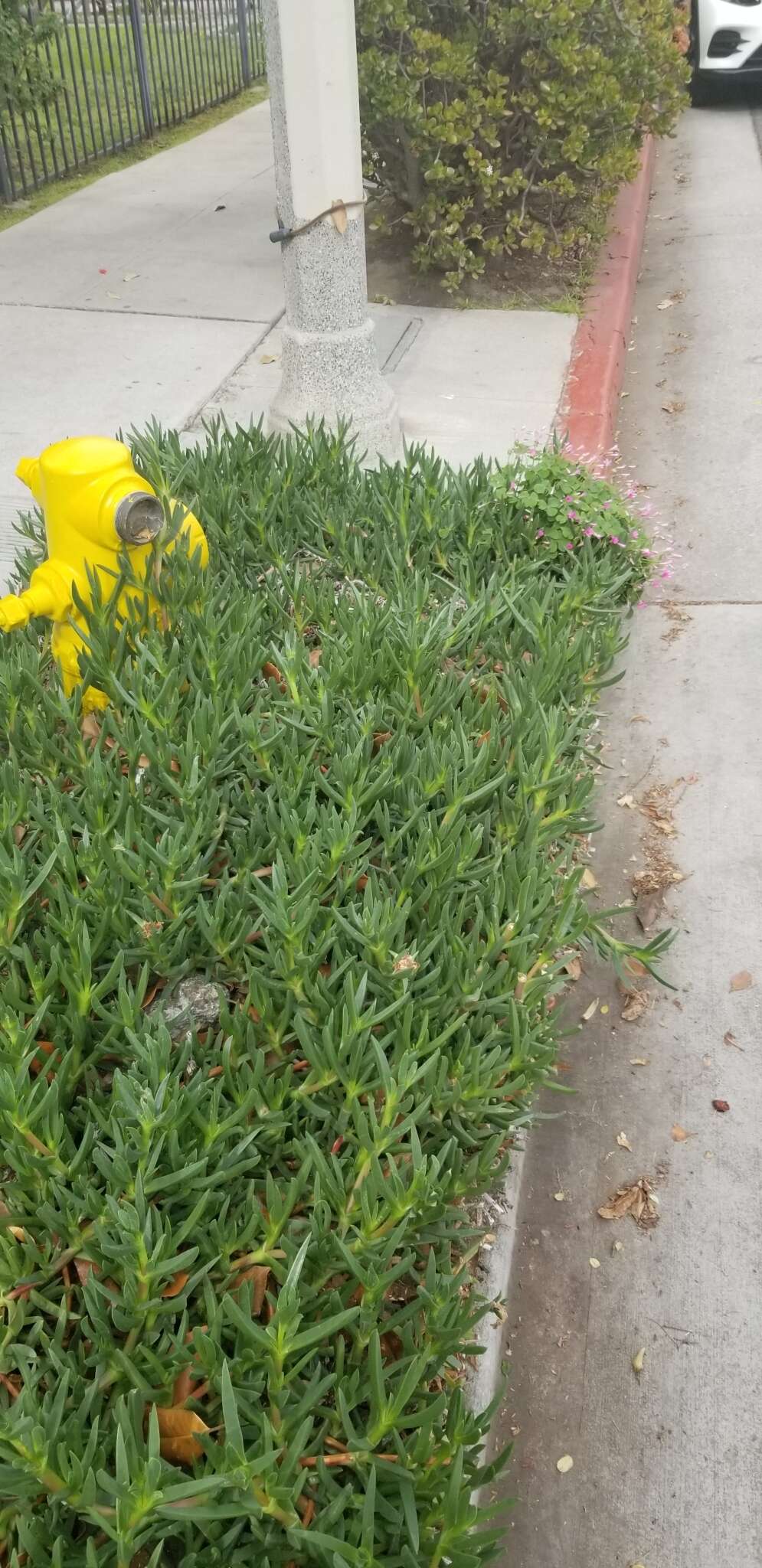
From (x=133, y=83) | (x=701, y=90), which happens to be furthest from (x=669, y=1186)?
(x=701, y=90)

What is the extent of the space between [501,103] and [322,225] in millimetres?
2276

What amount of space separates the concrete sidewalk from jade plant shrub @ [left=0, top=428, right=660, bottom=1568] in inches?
78.0

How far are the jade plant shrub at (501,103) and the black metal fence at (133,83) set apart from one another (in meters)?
3.47

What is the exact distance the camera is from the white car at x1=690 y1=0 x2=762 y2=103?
10.1 metres

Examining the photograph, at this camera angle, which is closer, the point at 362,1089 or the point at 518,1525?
the point at 362,1089

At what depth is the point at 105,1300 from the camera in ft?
5.60

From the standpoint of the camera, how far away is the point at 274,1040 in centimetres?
198

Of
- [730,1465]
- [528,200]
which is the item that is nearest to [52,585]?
[730,1465]

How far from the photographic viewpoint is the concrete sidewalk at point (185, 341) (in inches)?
202

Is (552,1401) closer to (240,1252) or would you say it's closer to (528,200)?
(240,1252)

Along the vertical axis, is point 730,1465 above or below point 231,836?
below

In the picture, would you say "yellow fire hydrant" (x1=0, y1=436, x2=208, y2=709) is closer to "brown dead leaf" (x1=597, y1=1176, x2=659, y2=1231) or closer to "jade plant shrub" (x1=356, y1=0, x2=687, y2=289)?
"brown dead leaf" (x1=597, y1=1176, x2=659, y2=1231)

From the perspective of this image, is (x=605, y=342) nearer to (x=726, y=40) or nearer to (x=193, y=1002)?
(x=193, y=1002)

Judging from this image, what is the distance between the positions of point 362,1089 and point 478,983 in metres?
0.29
